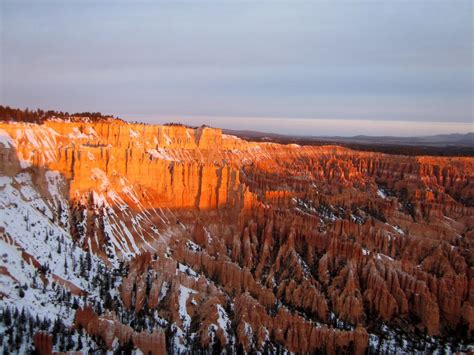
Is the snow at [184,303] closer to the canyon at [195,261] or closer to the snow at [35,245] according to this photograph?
the canyon at [195,261]

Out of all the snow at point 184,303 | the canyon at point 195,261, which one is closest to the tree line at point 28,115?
the canyon at point 195,261

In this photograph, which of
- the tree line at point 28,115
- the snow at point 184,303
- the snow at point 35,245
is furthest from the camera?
the tree line at point 28,115

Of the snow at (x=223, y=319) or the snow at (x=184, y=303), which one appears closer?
the snow at (x=223, y=319)

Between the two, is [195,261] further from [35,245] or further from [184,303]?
[35,245]

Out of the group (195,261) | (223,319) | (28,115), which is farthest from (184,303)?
(28,115)

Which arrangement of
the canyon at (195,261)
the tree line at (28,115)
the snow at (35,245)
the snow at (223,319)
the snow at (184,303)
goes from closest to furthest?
the snow at (35,245), the canyon at (195,261), the snow at (223,319), the snow at (184,303), the tree line at (28,115)

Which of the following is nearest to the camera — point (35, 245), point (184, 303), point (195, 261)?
point (35, 245)

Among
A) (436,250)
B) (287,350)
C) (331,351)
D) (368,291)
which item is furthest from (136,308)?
(436,250)

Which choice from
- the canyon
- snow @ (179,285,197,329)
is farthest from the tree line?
snow @ (179,285,197,329)

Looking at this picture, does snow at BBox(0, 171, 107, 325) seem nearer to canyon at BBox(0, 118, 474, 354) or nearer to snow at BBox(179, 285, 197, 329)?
canyon at BBox(0, 118, 474, 354)
